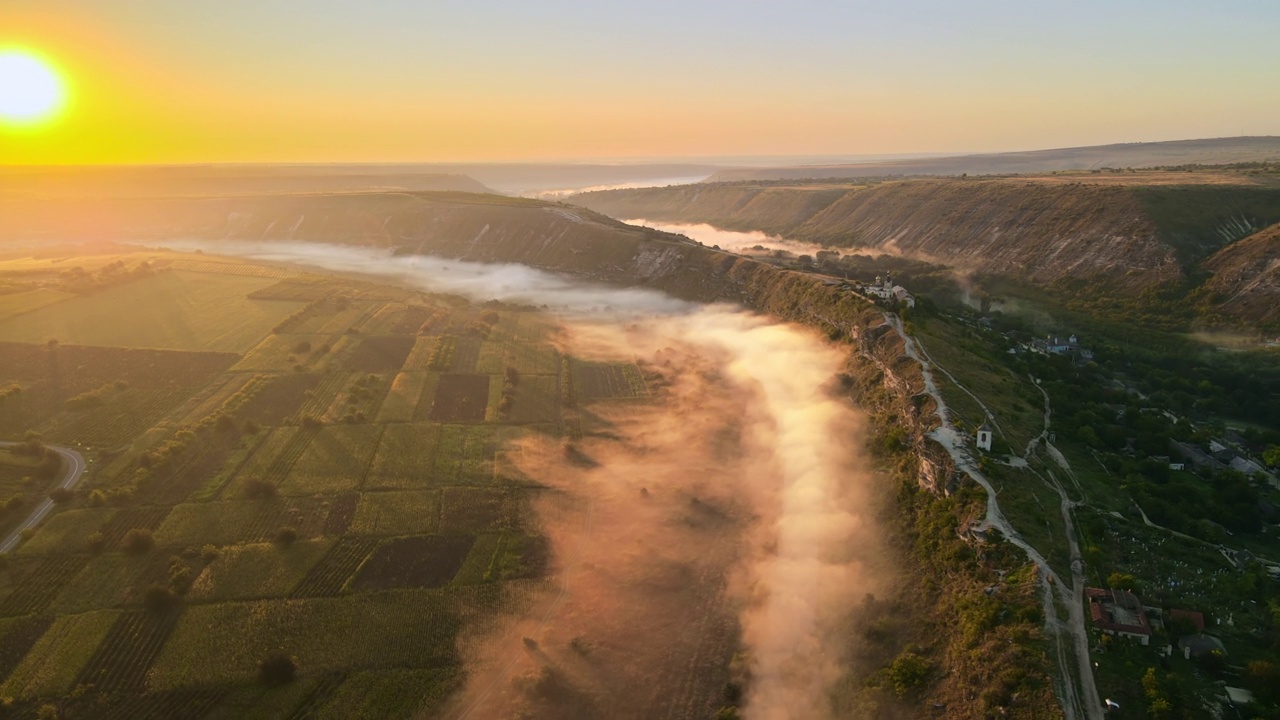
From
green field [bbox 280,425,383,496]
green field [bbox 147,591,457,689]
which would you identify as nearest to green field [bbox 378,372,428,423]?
green field [bbox 280,425,383,496]

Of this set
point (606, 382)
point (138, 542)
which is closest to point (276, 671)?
point (138, 542)

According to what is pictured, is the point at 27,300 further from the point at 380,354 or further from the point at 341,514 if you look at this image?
the point at 341,514

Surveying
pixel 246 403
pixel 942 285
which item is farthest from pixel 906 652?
pixel 942 285

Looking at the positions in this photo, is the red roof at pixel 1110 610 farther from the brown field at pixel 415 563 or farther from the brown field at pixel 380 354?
the brown field at pixel 380 354

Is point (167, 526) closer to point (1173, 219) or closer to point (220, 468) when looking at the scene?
point (220, 468)

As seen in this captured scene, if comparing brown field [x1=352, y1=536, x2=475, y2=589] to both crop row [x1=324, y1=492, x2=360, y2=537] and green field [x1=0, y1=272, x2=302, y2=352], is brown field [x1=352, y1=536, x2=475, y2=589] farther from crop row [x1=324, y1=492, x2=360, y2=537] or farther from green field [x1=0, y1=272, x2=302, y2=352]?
green field [x1=0, y1=272, x2=302, y2=352]
